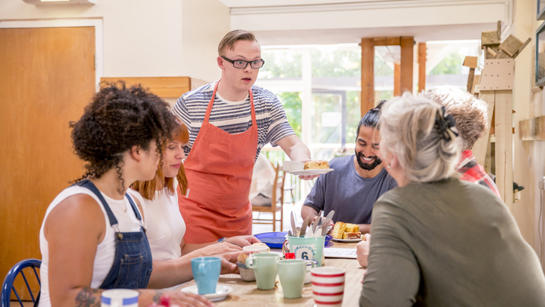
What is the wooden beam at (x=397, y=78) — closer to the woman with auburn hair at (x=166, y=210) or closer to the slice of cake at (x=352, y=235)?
the slice of cake at (x=352, y=235)

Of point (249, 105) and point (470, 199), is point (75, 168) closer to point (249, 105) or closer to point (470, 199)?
point (249, 105)

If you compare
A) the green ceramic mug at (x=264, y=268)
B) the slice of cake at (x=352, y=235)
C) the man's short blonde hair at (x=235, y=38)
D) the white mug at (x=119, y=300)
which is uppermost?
the man's short blonde hair at (x=235, y=38)

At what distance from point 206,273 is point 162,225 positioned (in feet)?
1.85

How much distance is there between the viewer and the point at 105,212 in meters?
1.39

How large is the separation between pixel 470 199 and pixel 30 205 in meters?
3.64

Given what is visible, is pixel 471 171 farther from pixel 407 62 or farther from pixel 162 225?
pixel 407 62

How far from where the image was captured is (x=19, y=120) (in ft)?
13.4

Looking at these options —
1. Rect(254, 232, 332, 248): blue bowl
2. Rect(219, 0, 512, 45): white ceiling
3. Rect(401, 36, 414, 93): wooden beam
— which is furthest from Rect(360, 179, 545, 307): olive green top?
Rect(401, 36, 414, 93): wooden beam

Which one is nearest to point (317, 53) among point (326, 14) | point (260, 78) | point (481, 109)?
point (260, 78)

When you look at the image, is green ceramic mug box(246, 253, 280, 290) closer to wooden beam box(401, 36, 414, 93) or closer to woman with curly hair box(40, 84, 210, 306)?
woman with curly hair box(40, 84, 210, 306)

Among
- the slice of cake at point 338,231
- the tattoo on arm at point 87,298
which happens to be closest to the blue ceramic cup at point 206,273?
Result: the tattoo on arm at point 87,298

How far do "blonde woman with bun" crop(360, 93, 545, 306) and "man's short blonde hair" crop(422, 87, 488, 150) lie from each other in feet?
1.74

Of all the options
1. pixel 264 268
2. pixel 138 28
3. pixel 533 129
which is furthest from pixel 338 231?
pixel 138 28

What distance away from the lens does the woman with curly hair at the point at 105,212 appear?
127 cm
